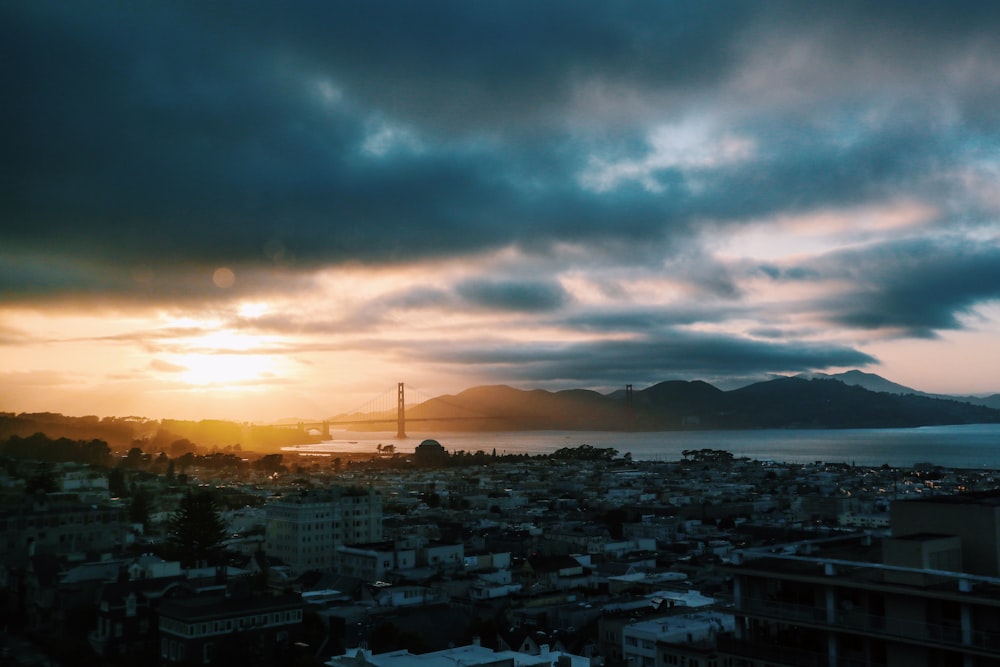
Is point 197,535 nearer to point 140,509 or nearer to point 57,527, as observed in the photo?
point 57,527

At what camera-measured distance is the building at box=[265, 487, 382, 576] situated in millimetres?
29375

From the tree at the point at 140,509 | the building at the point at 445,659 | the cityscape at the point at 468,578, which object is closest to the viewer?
the cityscape at the point at 468,578

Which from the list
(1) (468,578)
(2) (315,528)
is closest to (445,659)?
(1) (468,578)

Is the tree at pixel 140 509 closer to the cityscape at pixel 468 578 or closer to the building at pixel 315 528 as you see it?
the cityscape at pixel 468 578

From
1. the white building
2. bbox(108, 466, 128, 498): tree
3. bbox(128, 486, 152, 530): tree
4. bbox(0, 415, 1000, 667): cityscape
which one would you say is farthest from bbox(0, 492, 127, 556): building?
the white building

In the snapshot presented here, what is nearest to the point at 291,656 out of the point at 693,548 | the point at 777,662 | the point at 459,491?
the point at 777,662

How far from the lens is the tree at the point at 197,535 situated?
22.5 metres

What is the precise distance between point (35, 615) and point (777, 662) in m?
15.3

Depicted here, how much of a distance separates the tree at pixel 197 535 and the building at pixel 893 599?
686 inches

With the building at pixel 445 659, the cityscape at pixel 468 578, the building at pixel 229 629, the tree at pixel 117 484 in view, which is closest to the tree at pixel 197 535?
the cityscape at pixel 468 578

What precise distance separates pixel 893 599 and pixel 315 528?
82.5 ft

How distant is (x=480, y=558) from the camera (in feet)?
88.9

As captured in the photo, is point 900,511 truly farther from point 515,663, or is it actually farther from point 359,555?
point 359,555

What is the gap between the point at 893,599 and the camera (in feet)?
22.7
